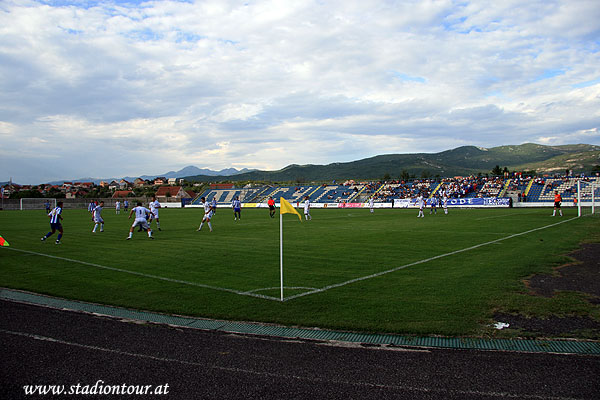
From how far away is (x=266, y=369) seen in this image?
185 inches

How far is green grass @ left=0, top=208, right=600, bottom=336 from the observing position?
679cm

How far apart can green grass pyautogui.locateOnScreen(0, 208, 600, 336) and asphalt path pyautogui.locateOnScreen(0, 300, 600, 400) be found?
1001 millimetres

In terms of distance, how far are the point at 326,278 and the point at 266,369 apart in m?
5.11

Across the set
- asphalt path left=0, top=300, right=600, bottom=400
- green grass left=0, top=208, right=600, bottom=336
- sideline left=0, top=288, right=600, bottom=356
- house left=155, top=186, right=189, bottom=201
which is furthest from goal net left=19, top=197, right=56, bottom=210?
asphalt path left=0, top=300, right=600, bottom=400

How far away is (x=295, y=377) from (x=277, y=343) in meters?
1.11

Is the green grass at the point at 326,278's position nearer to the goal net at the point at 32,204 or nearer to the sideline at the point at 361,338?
the sideline at the point at 361,338

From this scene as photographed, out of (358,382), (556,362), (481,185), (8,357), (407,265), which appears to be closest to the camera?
(358,382)

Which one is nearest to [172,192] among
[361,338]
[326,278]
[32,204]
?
[32,204]

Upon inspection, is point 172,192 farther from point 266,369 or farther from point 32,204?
point 266,369

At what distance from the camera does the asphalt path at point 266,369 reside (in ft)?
13.5

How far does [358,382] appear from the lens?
14.2ft

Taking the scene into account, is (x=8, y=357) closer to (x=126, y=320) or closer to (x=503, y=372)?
(x=126, y=320)

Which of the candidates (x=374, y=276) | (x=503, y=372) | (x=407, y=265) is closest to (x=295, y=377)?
(x=503, y=372)

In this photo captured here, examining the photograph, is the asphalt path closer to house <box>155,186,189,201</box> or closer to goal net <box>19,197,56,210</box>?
goal net <box>19,197,56,210</box>
